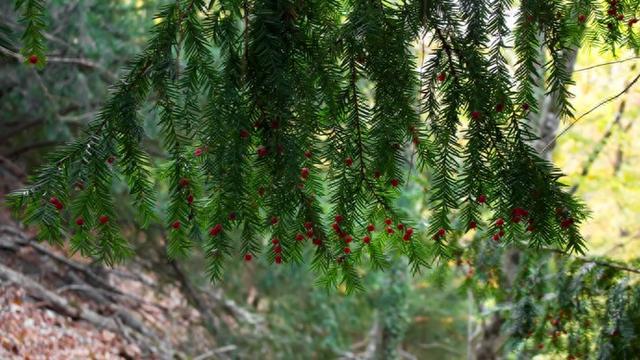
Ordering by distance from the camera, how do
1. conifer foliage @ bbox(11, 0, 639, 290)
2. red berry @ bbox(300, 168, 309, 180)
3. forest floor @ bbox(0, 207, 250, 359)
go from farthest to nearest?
forest floor @ bbox(0, 207, 250, 359)
red berry @ bbox(300, 168, 309, 180)
conifer foliage @ bbox(11, 0, 639, 290)

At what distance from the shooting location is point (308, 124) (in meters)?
1.85

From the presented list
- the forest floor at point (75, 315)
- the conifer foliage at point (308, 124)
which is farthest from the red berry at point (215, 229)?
the forest floor at point (75, 315)

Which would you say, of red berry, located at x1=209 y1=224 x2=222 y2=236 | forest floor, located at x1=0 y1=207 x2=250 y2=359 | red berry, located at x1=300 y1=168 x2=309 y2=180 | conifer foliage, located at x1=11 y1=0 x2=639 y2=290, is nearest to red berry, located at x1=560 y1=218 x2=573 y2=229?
conifer foliage, located at x1=11 y1=0 x2=639 y2=290

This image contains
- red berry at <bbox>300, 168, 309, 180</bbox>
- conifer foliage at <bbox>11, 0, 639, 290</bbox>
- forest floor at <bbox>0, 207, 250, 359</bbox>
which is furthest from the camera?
forest floor at <bbox>0, 207, 250, 359</bbox>

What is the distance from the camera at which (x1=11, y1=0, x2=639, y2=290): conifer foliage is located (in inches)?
70.7

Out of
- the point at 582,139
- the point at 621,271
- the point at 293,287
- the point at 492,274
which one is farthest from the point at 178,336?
the point at 582,139

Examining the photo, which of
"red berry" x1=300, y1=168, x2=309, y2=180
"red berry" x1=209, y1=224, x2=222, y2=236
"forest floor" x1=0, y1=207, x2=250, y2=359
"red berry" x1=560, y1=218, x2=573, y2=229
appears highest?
"red berry" x1=560, y1=218, x2=573, y2=229

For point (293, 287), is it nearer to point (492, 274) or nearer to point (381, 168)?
point (492, 274)

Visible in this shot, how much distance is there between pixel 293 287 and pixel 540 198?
644 centimetres

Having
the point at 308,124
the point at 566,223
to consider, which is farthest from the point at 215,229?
the point at 566,223

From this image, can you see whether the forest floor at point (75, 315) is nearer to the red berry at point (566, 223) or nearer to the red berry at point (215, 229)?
the red berry at point (215, 229)

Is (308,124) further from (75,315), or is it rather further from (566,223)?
(75,315)

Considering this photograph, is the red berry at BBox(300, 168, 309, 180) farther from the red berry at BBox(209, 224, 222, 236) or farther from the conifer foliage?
the red berry at BBox(209, 224, 222, 236)

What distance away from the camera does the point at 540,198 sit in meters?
1.83
